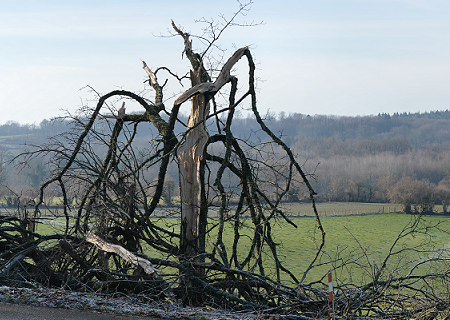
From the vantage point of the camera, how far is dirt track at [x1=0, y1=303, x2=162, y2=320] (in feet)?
15.9

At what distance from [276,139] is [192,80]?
2.07 m

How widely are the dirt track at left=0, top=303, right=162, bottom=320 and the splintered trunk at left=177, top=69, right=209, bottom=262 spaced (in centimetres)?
282

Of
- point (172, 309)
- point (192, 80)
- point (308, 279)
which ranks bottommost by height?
point (308, 279)

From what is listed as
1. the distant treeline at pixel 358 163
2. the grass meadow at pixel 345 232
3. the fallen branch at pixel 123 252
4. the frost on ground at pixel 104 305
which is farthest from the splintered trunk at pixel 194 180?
the distant treeline at pixel 358 163

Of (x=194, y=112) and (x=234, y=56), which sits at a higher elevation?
(x=234, y=56)

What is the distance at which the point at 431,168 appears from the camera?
130 m

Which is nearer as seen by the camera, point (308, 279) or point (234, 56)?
point (234, 56)

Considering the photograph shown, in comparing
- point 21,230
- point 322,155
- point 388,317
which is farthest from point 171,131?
point 322,155

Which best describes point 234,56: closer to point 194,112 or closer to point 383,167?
point 194,112

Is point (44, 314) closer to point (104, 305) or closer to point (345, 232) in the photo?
point (104, 305)

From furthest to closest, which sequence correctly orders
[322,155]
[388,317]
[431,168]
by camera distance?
[322,155] < [431,168] < [388,317]

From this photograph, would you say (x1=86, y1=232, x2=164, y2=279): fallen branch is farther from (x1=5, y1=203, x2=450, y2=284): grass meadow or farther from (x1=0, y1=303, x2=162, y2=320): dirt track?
(x1=5, y1=203, x2=450, y2=284): grass meadow

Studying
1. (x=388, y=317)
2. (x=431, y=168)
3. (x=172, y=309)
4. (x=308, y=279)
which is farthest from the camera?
(x=431, y=168)

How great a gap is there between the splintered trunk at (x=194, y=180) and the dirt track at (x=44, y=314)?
111 inches
